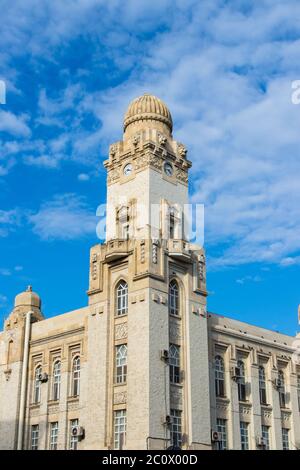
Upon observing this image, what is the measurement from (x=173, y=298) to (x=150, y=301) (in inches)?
104

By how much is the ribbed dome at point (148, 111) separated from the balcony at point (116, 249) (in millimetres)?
9683

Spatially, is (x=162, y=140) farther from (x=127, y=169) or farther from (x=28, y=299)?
(x=28, y=299)

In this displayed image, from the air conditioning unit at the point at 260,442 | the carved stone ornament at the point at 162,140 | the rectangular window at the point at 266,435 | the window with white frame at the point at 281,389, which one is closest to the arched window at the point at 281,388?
the window with white frame at the point at 281,389

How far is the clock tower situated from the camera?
36.7 m

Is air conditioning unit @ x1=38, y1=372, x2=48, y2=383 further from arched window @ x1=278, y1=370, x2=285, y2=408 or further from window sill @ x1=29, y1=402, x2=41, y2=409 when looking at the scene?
arched window @ x1=278, y1=370, x2=285, y2=408

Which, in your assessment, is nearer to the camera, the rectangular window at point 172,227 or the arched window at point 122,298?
the arched window at point 122,298

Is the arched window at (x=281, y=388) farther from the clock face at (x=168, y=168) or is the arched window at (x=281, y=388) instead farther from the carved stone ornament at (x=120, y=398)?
the clock face at (x=168, y=168)

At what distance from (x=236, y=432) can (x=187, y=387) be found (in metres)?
5.66

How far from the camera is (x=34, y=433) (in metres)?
43.5

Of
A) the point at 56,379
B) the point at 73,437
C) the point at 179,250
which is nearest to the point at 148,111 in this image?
the point at 179,250

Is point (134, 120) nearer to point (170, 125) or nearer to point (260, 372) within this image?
point (170, 125)

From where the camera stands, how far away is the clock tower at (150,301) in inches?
1446

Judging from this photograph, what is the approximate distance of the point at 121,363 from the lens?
1517 inches
